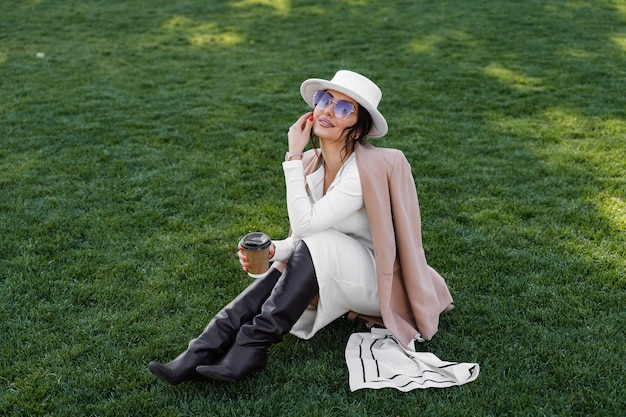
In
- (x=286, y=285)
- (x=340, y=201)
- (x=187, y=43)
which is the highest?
(x=340, y=201)

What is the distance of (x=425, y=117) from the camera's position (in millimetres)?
7625

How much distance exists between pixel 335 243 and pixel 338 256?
0.22ft

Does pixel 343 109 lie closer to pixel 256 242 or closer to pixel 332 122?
pixel 332 122

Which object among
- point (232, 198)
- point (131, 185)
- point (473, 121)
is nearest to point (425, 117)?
point (473, 121)

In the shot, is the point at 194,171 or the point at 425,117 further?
the point at 425,117

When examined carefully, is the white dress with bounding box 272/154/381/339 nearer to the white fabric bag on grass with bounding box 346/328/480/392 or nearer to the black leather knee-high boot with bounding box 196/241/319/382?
the black leather knee-high boot with bounding box 196/241/319/382

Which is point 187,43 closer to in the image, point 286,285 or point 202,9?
point 202,9

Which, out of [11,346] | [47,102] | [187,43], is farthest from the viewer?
[187,43]

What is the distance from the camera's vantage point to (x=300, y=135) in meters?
3.47

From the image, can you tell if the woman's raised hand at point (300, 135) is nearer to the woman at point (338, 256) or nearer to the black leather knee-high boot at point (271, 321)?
the woman at point (338, 256)

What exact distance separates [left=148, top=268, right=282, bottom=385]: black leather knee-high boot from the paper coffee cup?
229 mm

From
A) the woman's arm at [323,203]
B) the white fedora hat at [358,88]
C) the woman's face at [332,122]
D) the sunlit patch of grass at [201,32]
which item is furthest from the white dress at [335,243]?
the sunlit patch of grass at [201,32]

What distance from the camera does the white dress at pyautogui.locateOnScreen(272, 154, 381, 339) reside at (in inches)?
130

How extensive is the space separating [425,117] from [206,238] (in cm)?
362
